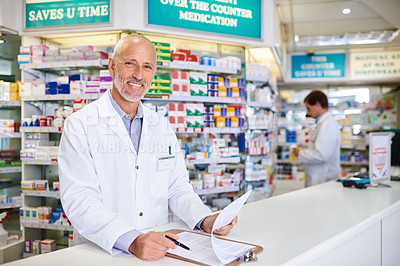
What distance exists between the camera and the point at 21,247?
3.96 meters

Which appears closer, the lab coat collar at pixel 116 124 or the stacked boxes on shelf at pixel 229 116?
the lab coat collar at pixel 116 124

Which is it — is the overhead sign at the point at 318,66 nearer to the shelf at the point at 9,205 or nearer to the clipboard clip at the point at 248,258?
the shelf at the point at 9,205

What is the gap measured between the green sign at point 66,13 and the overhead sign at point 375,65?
5741 millimetres

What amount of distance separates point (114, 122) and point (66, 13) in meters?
2.66

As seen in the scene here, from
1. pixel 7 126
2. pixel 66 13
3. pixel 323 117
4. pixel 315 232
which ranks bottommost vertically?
pixel 315 232

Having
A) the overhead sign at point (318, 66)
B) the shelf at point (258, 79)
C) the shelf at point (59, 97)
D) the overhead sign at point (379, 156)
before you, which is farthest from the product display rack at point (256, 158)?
the overhead sign at point (318, 66)

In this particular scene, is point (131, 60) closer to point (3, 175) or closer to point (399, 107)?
point (3, 175)

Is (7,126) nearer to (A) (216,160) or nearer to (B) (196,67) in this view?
(B) (196,67)

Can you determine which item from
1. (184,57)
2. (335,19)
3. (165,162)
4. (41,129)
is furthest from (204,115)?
(335,19)

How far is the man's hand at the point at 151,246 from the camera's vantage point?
1.22m

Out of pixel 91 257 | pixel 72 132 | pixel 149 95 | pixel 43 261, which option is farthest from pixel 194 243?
pixel 149 95

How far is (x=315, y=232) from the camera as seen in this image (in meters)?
1.62

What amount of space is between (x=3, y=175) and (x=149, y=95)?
2211mm

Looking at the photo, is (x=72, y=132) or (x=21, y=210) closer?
(x=72, y=132)
